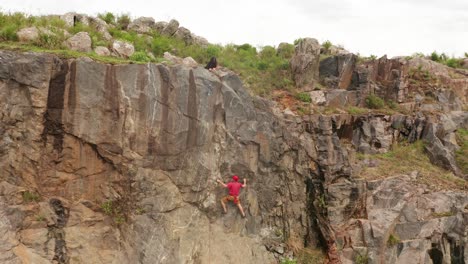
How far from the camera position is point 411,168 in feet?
50.6

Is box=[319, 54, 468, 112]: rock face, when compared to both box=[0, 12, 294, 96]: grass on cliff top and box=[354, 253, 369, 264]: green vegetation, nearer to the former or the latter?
box=[0, 12, 294, 96]: grass on cliff top

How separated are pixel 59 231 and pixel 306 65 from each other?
35.0ft

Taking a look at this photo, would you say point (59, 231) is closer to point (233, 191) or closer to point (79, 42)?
point (233, 191)

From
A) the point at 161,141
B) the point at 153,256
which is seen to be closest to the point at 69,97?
the point at 161,141

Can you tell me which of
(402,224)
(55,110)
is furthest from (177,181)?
(402,224)

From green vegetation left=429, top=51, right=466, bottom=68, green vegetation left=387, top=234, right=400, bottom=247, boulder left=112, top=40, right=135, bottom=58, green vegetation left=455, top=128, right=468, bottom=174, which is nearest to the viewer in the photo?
green vegetation left=387, top=234, right=400, bottom=247

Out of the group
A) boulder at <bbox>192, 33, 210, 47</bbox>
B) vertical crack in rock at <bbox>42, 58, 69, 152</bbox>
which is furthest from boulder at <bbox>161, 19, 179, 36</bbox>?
vertical crack in rock at <bbox>42, 58, 69, 152</bbox>

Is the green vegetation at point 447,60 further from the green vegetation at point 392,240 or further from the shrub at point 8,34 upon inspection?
the shrub at point 8,34

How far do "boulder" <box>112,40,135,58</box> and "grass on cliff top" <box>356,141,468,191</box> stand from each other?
824cm

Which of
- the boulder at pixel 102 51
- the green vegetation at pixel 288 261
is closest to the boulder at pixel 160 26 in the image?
the boulder at pixel 102 51

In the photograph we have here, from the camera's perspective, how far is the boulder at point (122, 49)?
524 inches

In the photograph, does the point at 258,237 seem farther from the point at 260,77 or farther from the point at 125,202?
the point at 260,77

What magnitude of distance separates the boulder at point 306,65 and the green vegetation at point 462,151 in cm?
616

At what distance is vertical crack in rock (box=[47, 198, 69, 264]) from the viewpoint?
33.8 ft
